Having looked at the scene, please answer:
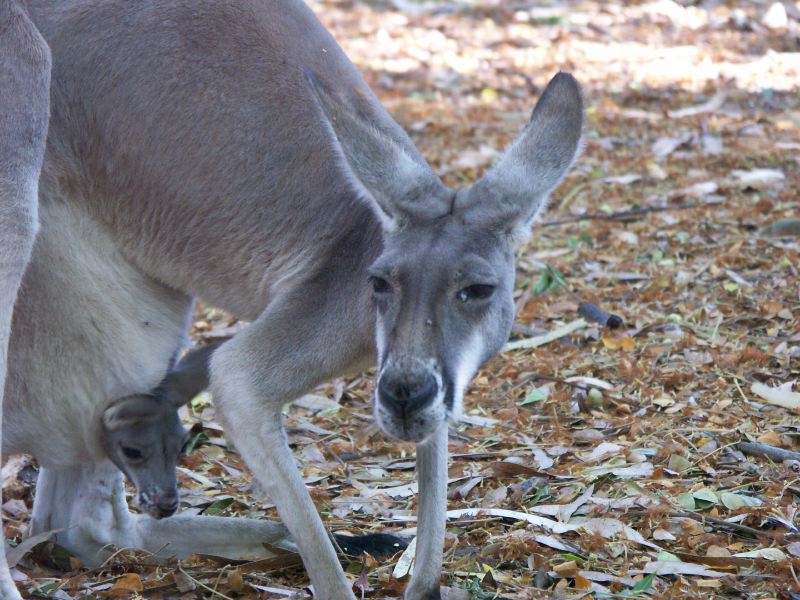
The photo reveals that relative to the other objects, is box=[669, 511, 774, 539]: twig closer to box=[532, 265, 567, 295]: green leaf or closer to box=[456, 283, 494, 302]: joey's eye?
box=[456, 283, 494, 302]: joey's eye

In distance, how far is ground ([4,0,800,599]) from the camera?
3.58 m

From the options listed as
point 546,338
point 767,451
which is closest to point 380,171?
point 767,451

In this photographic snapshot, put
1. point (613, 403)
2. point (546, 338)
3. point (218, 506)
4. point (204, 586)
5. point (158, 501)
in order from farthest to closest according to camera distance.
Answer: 1. point (546, 338)
2. point (613, 403)
3. point (218, 506)
4. point (158, 501)
5. point (204, 586)

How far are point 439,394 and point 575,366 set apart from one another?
2195mm

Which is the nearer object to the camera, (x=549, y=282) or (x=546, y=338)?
(x=546, y=338)

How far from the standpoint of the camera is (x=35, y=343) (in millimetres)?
3752

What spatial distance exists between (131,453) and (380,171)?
1291mm

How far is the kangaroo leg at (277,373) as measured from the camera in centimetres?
347

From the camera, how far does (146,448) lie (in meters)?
3.79

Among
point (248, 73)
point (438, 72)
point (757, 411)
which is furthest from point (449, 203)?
point (438, 72)

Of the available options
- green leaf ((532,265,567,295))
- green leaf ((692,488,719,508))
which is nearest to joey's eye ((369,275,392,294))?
green leaf ((692,488,719,508))

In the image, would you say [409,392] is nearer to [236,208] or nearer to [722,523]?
[236,208]

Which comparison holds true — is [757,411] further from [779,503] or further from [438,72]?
[438,72]

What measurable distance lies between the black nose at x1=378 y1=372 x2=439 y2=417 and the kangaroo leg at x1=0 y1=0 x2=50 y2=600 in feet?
3.52
